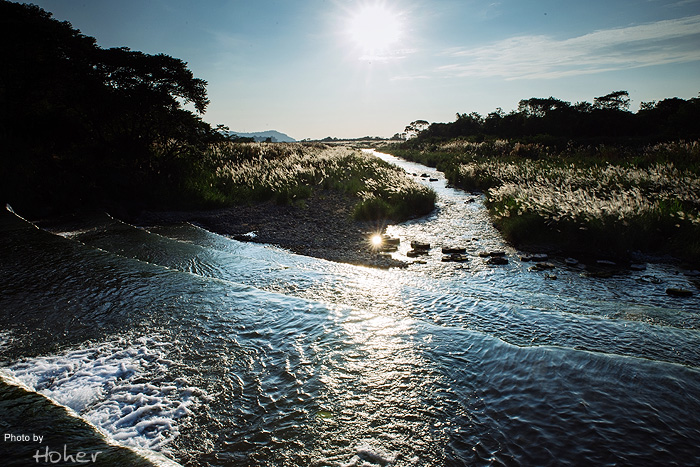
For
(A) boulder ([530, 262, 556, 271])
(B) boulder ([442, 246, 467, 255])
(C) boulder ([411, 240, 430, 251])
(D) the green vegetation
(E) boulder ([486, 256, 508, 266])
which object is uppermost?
(D) the green vegetation

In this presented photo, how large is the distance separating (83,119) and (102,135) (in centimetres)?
75

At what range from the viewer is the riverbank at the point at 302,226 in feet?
25.5

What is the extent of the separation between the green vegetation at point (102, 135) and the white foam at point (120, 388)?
8615 mm

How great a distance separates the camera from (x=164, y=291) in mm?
4621

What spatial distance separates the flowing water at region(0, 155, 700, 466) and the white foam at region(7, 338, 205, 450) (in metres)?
0.01

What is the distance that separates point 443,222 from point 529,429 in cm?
864

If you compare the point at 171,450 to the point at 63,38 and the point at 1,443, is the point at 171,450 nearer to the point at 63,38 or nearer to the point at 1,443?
the point at 1,443

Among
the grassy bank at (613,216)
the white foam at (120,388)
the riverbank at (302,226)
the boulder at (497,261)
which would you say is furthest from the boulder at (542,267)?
the white foam at (120,388)

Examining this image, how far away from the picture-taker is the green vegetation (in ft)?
35.7

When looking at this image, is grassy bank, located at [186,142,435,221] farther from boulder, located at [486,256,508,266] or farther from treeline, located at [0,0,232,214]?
boulder, located at [486,256,508,266]

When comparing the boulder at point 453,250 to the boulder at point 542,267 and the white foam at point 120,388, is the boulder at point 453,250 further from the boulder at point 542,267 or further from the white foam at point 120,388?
the white foam at point 120,388

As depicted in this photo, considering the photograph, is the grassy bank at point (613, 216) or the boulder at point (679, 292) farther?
the grassy bank at point (613, 216)

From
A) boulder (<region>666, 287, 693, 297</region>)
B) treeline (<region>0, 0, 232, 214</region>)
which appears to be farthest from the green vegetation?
boulder (<region>666, 287, 693, 297</region>)

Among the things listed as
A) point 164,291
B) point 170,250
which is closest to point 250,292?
point 164,291
